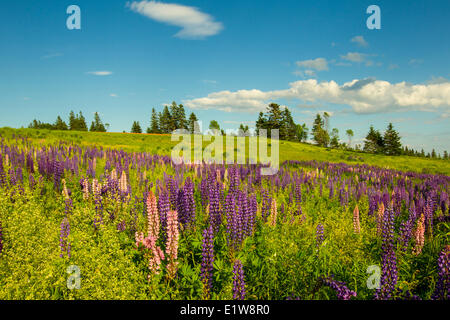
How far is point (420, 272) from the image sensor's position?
461 cm

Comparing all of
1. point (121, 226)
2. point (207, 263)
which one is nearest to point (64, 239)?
point (121, 226)

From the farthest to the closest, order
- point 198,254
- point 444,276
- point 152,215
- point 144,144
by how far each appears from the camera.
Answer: point 144,144 → point 152,215 → point 198,254 → point 444,276

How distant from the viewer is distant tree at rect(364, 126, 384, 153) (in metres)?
83.6

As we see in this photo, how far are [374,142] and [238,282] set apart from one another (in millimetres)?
98180

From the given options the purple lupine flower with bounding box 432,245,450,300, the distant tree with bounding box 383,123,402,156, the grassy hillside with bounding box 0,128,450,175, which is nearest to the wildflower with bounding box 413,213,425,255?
the purple lupine flower with bounding box 432,245,450,300

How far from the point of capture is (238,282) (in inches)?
126

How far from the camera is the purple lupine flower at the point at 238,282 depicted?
10.3ft

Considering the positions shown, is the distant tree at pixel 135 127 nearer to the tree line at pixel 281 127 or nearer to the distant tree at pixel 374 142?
the tree line at pixel 281 127

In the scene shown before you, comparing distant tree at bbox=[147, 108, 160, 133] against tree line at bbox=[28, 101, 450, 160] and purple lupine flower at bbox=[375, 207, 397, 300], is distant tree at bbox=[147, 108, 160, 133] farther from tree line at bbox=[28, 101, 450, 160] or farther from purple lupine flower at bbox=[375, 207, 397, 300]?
purple lupine flower at bbox=[375, 207, 397, 300]

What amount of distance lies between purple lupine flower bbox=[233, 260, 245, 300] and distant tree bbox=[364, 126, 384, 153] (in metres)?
93.5

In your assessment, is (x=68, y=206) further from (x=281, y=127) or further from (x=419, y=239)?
(x=281, y=127)

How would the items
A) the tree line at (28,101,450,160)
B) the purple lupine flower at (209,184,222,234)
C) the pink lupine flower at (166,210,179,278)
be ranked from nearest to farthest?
1. the pink lupine flower at (166,210,179,278)
2. the purple lupine flower at (209,184,222,234)
3. the tree line at (28,101,450,160)
